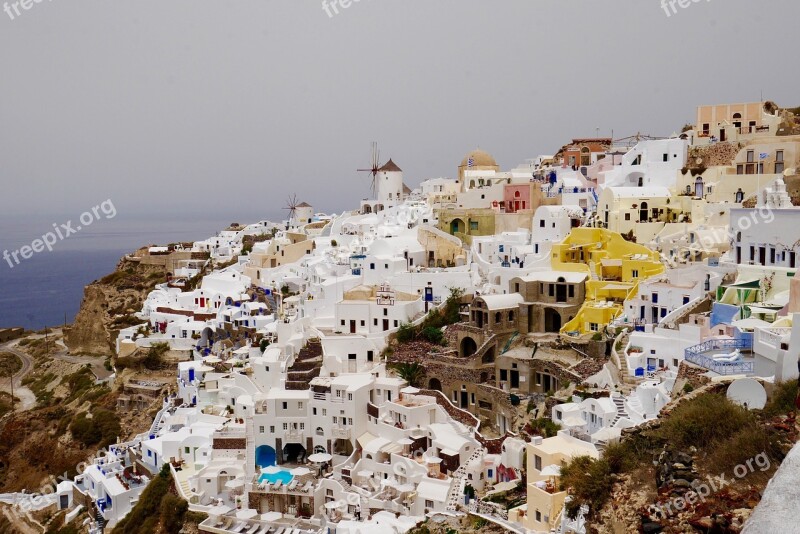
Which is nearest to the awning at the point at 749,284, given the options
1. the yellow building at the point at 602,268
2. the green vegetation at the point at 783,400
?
the yellow building at the point at 602,268

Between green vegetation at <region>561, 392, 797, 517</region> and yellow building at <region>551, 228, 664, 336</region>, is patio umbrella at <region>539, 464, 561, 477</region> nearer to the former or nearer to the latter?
green vegetation at <region>561, 392, 797, 517</region>

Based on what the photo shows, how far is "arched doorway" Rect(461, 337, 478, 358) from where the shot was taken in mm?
23562

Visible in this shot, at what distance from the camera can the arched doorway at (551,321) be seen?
23594mm

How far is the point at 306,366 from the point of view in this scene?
80.6 feet

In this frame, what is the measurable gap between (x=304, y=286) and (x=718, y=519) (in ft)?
87.3

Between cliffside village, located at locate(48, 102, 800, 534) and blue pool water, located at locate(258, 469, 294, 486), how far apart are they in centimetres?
6

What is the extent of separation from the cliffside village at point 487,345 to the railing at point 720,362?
5 cm

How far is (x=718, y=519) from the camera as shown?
8.40m

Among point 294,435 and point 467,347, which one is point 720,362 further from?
point 294,435

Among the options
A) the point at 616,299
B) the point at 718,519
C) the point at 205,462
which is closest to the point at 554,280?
the point at 616,299

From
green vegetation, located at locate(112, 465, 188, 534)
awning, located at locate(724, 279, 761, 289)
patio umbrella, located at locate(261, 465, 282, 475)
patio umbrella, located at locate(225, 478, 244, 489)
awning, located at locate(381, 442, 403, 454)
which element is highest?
awning, located at locate(724, 279, 761, 289)

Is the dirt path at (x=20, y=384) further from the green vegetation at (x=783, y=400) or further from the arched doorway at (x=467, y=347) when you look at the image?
Result: the green vegetation at (x=783, y=400)

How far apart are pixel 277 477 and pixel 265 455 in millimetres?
1728

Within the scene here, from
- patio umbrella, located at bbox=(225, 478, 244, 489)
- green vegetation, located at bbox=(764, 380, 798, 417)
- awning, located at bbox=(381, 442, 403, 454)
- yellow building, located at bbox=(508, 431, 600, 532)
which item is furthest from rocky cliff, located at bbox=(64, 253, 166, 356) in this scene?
green vegetation, located at bbox=(764, 380, 798, 417)
